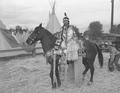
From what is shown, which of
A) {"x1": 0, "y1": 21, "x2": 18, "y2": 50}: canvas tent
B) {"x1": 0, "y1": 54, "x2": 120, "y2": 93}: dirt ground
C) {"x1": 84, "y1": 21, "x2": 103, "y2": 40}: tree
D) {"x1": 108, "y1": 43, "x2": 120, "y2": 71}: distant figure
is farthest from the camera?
{"x1": 84, "y1": 21, "x2": 103, "y2": 40}: tree

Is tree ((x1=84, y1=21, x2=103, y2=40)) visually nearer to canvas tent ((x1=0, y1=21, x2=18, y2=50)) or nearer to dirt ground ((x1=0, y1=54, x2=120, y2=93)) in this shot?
canvas tent ((x1=0, y1=21, x2=18, y2=50))

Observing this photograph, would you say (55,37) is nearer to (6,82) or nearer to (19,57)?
(6,82)

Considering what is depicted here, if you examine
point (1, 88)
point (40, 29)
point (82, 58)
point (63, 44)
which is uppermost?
point (40, 29)

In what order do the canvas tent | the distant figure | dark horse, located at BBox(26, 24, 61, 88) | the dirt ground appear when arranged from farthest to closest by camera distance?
the canvas tent < the distant figure < dark horse, located at BBox(26, 24, 61, 88) < the dirt ground

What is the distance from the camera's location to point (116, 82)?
18.9 feet

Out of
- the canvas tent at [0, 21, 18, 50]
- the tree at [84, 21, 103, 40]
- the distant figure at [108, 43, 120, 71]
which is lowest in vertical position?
the distant figure at [108, 43, 120, 71]

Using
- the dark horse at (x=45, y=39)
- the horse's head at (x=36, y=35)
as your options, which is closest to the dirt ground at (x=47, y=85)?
the dark horse at (x=45, y=39)

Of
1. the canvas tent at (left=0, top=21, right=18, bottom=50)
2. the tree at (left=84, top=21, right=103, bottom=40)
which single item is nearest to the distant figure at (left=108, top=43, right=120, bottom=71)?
the canvas tent at (left=0, top=21, right=18, bottom=50)

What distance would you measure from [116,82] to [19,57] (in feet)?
26.4

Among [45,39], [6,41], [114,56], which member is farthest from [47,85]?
[6,41]

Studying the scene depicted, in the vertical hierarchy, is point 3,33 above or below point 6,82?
above

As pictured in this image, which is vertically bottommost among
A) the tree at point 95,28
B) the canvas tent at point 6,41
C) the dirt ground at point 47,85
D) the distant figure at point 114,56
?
the dirt ground at point 47,85

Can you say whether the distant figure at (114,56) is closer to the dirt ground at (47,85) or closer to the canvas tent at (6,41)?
the dirt ground at (47,85)

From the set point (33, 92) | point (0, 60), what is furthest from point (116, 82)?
point (0, 60)
